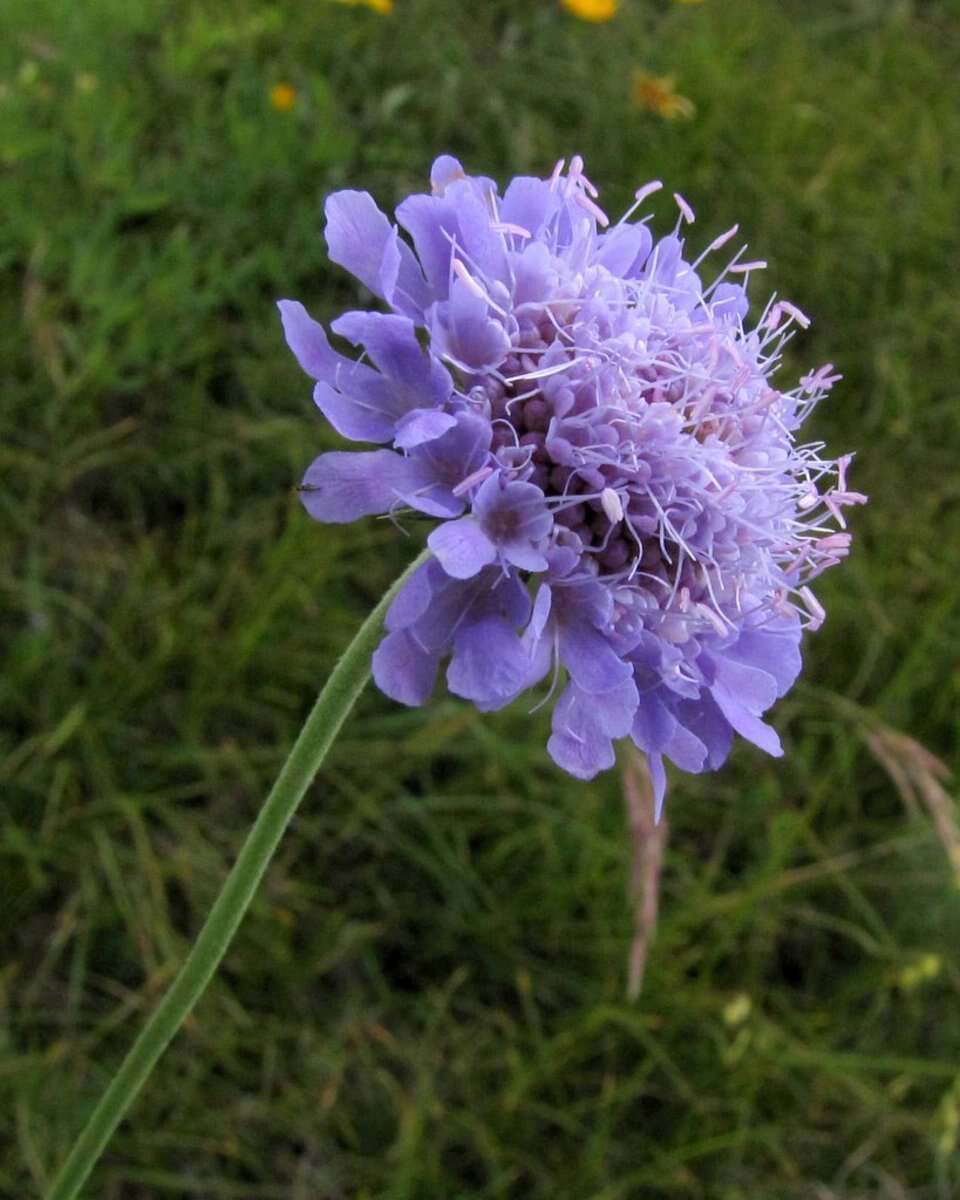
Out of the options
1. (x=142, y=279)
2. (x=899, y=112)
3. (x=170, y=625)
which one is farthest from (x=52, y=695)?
(x=899, y=112)

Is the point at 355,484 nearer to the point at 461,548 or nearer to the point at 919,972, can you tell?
the point at 461,548

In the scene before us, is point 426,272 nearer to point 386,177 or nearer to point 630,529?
point 630,529

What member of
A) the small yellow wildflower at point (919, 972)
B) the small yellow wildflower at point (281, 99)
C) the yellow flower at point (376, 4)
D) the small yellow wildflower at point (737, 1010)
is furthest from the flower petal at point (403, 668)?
the yellow flower at point (376, 4)

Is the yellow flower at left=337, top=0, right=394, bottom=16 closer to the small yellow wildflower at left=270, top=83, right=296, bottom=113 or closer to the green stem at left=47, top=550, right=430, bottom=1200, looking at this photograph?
the small yellow wildflower at left=270, top=83, right=296, bottom=113

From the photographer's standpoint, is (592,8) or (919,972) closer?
(919,972)

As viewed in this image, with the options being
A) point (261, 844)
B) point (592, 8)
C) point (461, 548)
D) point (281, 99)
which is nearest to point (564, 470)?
point (461, 548)

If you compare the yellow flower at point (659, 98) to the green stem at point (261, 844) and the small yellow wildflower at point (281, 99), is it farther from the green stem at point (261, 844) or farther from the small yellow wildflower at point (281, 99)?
the green stem at point (261, 844)
